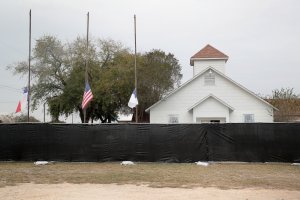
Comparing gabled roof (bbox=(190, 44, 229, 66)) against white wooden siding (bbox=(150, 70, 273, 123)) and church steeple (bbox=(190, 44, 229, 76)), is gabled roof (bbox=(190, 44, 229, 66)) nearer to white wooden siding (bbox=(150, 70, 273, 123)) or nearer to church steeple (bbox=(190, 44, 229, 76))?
church steeple (bbox=(190, 44, 229, 76))

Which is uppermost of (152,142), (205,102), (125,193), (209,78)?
(209,78)

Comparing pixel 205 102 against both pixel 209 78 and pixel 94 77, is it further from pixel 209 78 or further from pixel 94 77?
pixel 94 77

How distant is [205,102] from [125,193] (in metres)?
20.9

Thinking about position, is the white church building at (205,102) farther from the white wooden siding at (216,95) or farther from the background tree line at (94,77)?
the background tree line at (94,77)

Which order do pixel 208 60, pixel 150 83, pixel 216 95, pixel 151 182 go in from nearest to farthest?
pixel 151 182 < pixel 216 95 < pixel 208 60 < pixel 150 83

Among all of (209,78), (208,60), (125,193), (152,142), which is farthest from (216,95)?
(125,193)

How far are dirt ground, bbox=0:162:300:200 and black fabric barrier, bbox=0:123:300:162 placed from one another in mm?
1407

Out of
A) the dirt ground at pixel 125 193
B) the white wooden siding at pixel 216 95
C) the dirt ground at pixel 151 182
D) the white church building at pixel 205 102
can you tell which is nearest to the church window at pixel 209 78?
the white church building at pixel 205 102

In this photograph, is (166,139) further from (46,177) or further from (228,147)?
(46,177)

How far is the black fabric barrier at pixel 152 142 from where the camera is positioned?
17859 mm

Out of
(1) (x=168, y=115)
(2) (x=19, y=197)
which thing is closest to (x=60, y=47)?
(1) (x=168, y=115)

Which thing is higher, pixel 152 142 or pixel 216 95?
pixel 216 95

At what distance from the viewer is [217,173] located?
14.1m

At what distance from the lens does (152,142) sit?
1817cm
